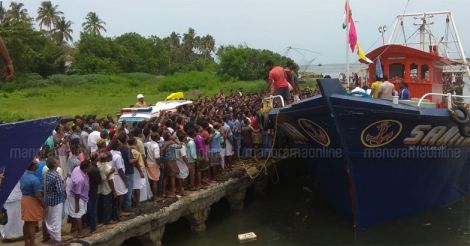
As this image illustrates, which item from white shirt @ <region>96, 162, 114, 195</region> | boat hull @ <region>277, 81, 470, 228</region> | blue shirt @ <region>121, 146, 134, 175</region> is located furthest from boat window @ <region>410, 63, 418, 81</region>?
white shirt @ <region>96, 162, 114, 195</region>

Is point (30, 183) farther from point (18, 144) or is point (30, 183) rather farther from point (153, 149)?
point (153, 149)

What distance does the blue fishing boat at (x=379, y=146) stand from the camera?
9266 mm

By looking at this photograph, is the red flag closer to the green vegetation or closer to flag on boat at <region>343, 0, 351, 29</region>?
Answer: flag on boat at <region>343, 0, 351, 29</region>

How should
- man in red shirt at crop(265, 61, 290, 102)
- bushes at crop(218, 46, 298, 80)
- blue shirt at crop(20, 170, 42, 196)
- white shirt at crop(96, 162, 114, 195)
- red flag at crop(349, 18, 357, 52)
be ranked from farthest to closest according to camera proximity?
bushes at crop(218, 46, 298, 80) → man in red shirt at crop(265, 61, 290, 102) → red flag at crop(349, 18, 357, 52) → white shirt at crop(96, 162, 114, 195) → blue shirt at crop(20, 170, 42, 196)

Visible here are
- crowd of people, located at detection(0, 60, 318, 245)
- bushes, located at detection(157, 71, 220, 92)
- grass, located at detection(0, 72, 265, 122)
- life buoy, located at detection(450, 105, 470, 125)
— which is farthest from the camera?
bushes, located at detection(157, 71, 220, 92)

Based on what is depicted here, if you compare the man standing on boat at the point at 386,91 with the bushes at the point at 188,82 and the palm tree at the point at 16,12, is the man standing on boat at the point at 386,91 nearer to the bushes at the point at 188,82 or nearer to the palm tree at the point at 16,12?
the bushes at the point at 188,82

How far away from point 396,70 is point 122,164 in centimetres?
748

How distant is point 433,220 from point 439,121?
10.3 ft

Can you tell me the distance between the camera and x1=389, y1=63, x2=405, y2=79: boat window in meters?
12.4

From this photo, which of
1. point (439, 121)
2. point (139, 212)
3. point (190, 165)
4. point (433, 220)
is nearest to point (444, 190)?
point (433, 220)

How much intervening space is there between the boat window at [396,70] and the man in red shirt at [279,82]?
103 inches

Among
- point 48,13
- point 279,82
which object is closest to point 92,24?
point 48,13

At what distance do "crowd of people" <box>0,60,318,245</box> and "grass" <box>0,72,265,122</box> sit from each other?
1589cm

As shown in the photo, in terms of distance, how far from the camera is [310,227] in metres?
11.8
